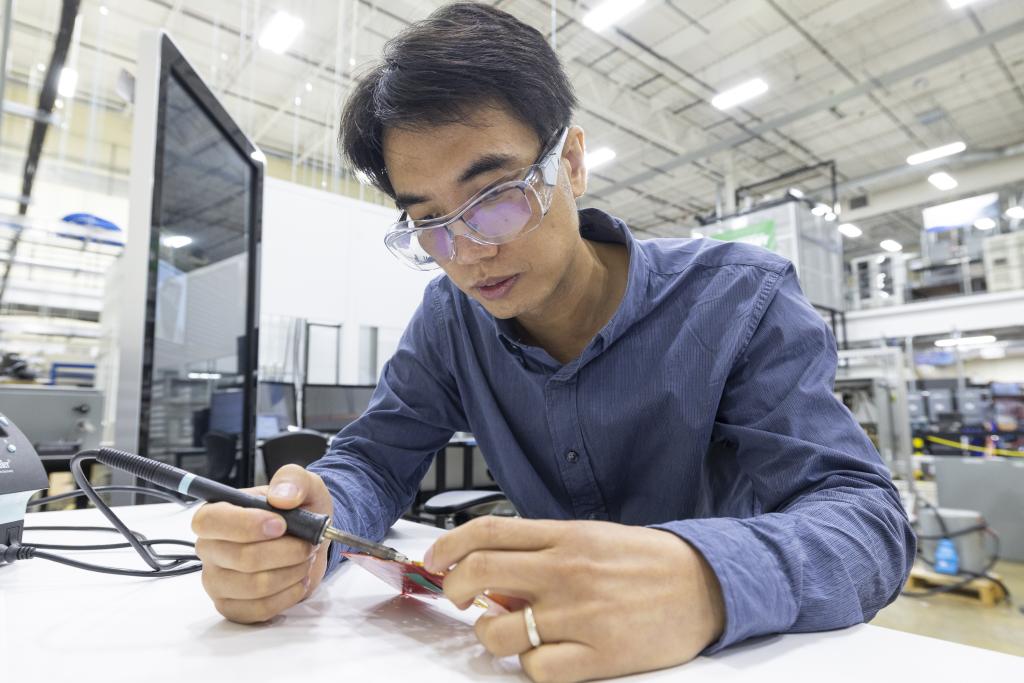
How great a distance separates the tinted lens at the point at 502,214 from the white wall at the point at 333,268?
377cm

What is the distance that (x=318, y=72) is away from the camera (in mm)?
6422

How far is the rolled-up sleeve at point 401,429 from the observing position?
34.9 inches

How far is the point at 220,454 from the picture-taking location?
1661mm

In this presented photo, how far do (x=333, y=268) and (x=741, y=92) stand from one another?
4696 mm

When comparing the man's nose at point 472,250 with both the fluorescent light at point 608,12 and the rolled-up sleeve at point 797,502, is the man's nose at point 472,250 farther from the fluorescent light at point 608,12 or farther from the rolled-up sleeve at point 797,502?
the fluorescent light at point 608,12

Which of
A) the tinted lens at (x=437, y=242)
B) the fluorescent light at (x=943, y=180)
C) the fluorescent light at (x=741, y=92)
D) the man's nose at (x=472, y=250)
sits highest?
the fluorescent light at (x=943, y=180)

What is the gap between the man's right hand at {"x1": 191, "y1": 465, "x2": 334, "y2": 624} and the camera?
0.52 meters

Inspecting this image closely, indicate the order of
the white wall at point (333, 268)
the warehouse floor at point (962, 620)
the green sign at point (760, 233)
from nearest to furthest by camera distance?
the warehouse floor at point (962, 620) → the white wall at point (333, 268) → the green sign at point (760, 233)

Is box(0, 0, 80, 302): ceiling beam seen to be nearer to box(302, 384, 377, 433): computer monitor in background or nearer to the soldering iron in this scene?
box(302, 384, 377, 433): computer monitor in background

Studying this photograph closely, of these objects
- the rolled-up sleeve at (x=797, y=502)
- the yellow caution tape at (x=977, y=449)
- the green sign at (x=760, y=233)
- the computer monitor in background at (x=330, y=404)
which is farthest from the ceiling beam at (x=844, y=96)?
the rolled-up sleeve at (x=797, y=502)

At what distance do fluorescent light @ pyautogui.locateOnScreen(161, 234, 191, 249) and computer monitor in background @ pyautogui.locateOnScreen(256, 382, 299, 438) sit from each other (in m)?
2.45

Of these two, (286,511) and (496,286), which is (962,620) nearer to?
(496,286)

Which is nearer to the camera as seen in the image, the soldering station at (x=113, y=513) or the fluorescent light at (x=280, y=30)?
the soldering station at (x=113, y=513)

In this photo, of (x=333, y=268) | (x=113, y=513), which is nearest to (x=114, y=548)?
(x=113, y=513)
